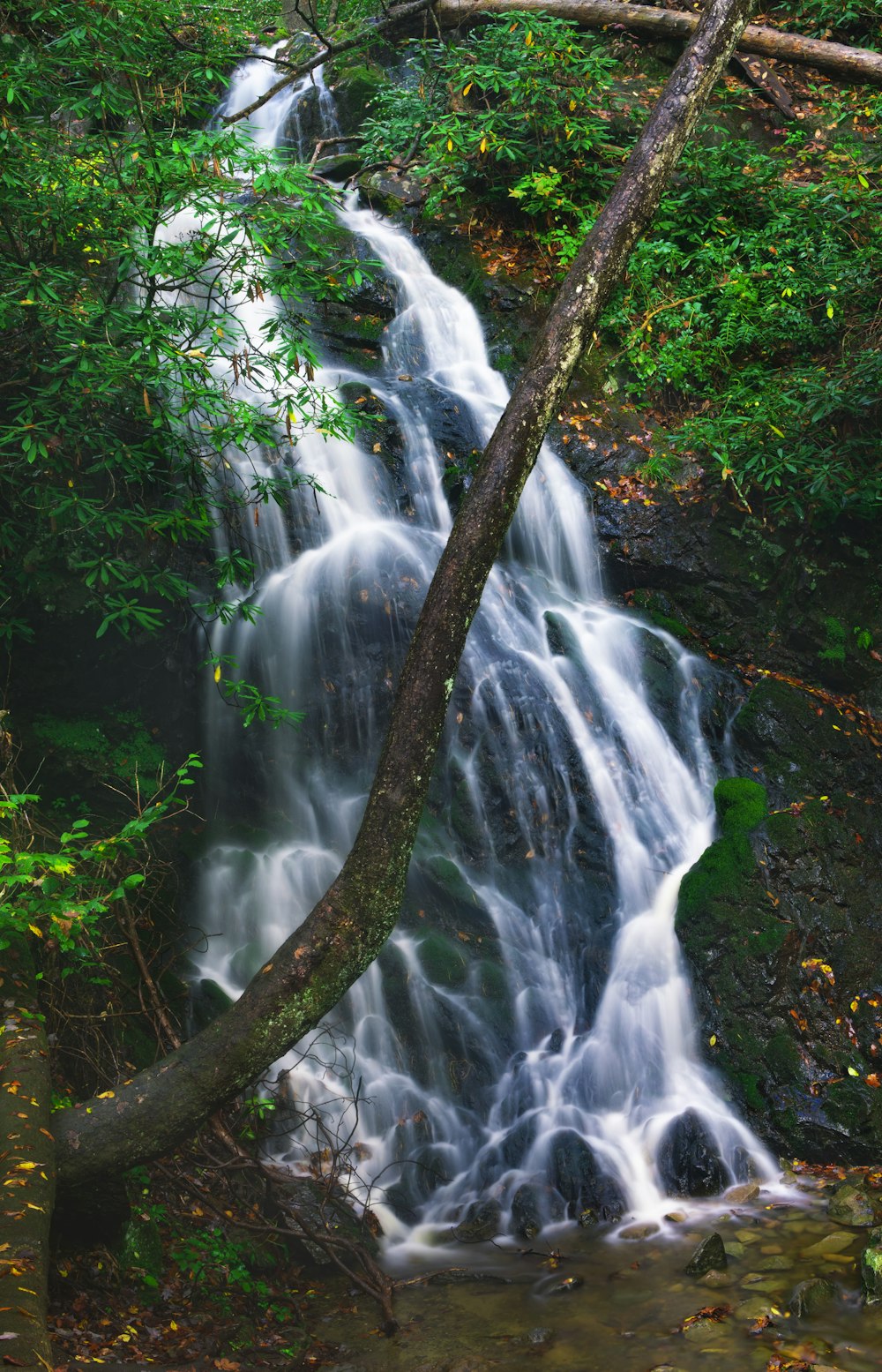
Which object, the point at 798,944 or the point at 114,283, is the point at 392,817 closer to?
the point at 798,944

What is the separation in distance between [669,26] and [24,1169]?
41.9 feet

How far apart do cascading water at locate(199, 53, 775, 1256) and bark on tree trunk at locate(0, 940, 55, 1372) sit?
6.06 feet

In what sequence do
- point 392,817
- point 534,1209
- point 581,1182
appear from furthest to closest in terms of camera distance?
point 581,1182, point 534,1209, point 392,817

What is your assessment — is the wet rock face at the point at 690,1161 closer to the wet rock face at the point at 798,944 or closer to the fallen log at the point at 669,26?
the wet rock face at the point at 798,944

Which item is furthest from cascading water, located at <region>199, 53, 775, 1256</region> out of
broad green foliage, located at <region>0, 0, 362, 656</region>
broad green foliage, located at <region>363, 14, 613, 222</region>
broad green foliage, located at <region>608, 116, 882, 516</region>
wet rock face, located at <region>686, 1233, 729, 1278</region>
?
broad green foliage, located at <region>363, 14, 613, 222</region>

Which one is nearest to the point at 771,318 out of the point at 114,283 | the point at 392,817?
the point at 114,283

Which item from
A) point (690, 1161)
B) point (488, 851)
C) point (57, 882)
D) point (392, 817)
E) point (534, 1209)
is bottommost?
point (690, 1161)

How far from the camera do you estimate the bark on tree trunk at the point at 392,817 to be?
3.51m

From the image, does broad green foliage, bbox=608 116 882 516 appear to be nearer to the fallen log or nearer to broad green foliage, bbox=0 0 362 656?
the fallen log

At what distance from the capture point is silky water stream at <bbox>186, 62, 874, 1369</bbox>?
15.7 feet

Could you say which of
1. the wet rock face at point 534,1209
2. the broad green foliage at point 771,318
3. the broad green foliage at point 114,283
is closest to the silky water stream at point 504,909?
the wet rock face at point 534,1209

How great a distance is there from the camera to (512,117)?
32.0 feet

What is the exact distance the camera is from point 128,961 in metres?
5.22

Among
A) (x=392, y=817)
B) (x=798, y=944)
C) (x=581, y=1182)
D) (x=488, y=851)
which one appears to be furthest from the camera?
(x=488, y=851)
